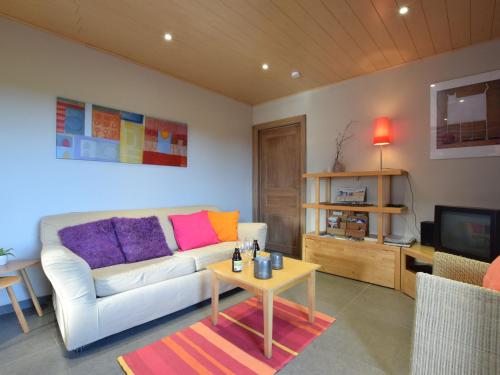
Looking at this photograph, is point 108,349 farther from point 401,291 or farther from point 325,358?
point 401,291

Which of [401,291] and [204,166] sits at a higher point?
[204,166]

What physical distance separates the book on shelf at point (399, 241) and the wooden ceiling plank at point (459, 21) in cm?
200

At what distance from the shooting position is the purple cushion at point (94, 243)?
213 centimetres

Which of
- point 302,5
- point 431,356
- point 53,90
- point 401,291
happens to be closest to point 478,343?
point 431,356

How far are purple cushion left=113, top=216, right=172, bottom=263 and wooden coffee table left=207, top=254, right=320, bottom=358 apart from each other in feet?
2.35

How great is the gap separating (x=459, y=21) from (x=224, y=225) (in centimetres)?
294

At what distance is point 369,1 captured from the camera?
1.92 metres

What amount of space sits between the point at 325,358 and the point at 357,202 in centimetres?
199

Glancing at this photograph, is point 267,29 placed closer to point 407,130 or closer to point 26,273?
point 407,130

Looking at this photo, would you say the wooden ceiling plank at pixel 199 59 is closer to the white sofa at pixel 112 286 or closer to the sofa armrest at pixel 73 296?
Result: the white sofa at pixel 112 286

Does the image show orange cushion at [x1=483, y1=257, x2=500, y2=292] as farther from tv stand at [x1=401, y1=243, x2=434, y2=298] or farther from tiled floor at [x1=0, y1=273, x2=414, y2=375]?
tv stand at [x1=401, y1=243, x2=434, y2=298]

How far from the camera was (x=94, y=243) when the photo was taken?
2.21 metres

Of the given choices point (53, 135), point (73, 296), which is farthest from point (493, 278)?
point (53, 135)

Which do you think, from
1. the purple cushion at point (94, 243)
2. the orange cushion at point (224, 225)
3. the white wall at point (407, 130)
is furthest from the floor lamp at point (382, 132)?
the purple cushion at point (94, 243)
